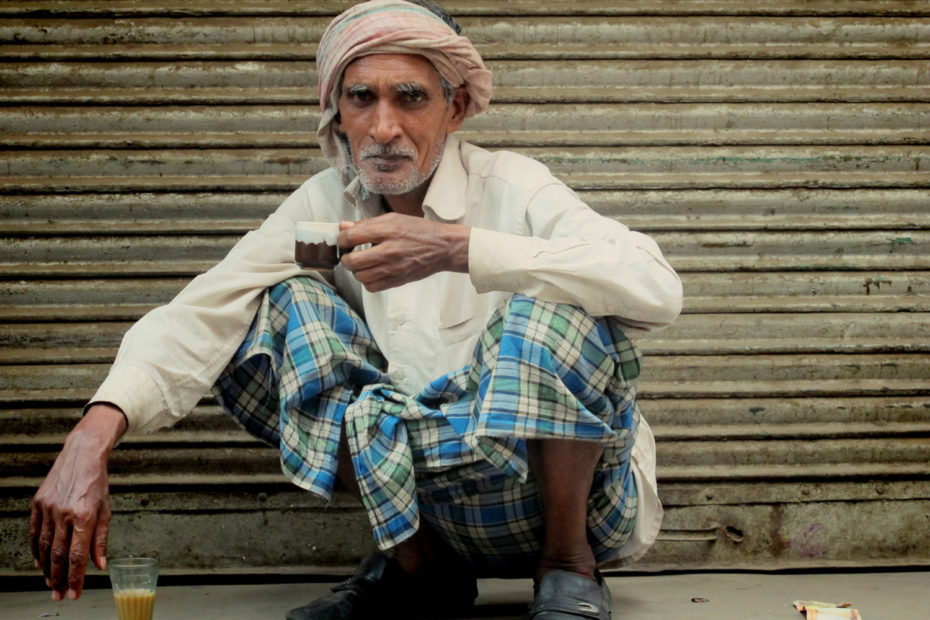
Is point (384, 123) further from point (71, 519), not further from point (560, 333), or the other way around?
point (71, 519)

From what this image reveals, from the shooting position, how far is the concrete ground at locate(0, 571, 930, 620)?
9.62 feet

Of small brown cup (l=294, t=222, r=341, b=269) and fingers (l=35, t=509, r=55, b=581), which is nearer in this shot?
fingers (l=35, t=509, r=55, b=581)

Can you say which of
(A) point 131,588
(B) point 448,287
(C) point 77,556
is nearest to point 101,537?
(C) point 77,556

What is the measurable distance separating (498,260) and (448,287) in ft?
1.50

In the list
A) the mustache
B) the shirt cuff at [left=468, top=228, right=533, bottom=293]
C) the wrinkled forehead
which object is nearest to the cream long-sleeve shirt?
the shirt cuff at [left=468, top=228, right=533, bottom=293]

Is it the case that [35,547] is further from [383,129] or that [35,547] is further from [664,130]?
[664,130]

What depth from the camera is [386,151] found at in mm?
2785

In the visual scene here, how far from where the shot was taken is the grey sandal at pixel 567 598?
2.55m

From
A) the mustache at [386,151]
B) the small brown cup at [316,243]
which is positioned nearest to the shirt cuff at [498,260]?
the small brown cup at [316,243]

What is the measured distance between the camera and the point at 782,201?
3695mm

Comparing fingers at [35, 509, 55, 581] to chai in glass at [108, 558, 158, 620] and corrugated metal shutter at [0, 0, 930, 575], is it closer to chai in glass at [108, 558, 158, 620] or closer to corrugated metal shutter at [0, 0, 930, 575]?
chai in glass at [108, 558, 158, 620]

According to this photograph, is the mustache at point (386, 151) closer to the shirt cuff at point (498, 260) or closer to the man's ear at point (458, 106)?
the man's ear at point (458, 106)

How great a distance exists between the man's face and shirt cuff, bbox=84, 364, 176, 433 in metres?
0.72

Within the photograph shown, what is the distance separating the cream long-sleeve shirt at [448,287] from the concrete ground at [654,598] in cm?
24
